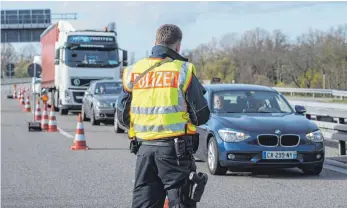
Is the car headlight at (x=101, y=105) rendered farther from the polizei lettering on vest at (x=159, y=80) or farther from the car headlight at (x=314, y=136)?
the polizei lettering on vest at (x=159, y=80)

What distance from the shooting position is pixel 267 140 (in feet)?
32.5

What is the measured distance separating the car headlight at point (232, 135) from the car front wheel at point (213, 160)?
20cm

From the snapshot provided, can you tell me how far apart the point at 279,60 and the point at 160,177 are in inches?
1669

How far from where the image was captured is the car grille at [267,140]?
32.4ft

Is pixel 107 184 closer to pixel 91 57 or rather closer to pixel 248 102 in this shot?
pixel 248 102

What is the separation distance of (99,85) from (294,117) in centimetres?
1329

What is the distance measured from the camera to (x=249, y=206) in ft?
25.5

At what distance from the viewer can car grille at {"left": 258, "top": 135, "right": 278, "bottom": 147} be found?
9.88 m

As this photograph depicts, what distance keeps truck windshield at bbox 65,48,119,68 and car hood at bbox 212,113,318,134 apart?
57.9 feet

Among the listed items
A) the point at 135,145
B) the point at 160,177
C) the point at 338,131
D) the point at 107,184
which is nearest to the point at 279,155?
the point at 107,184

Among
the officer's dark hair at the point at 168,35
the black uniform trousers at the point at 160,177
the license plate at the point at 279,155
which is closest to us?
the black uniform trousers at the point at 160,177

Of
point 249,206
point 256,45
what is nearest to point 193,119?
point 249,206

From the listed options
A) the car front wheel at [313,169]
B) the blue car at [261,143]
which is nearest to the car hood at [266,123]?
the blue car at [261,143]

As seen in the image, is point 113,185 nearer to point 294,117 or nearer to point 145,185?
point 294,117
